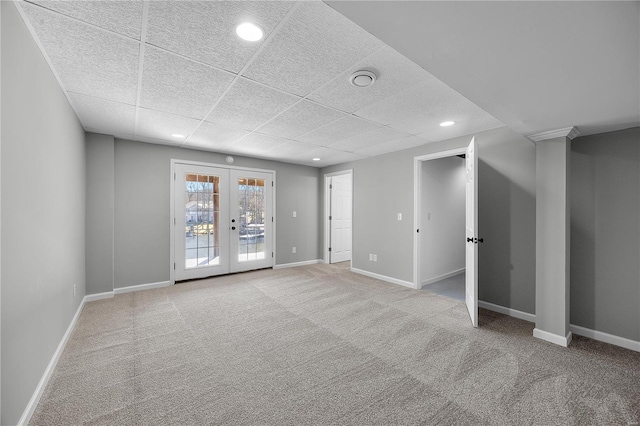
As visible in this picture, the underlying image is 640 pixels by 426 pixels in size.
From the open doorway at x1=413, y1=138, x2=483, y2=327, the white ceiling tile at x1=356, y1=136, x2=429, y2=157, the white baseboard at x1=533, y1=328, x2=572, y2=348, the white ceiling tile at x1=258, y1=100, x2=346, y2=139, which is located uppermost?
the white ceiling tile at x1=258, y1=100, x2=346, y2=139

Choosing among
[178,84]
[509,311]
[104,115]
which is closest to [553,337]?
[509,311]

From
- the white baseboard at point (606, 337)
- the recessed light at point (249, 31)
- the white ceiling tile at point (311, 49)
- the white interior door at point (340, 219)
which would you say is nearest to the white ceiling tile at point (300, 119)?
the white ceiling tile at point (311, 49)

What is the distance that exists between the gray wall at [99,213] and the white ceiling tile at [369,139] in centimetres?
339

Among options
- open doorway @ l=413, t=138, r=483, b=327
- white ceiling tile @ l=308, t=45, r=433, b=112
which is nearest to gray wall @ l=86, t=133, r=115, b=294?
white ceiling tile @ l=308, t=45, r=433, b=112

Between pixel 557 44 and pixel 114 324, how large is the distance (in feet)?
14.2

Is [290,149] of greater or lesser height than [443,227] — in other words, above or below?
above

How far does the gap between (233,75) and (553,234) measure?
10.9 feet

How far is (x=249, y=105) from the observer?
8.67 feet

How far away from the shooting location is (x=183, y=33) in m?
1.58

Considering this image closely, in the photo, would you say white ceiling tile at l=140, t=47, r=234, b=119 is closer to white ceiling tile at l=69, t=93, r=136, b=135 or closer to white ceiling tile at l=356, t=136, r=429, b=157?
white ceiling tile at l=69, t=93, r=136, b=135

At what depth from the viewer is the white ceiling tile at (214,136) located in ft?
11.2

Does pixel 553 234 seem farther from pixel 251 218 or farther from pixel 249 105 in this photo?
pixel 251 218

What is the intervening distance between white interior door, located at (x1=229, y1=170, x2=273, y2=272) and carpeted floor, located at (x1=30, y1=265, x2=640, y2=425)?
6.18 ft

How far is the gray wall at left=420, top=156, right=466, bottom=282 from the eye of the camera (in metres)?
4.47
